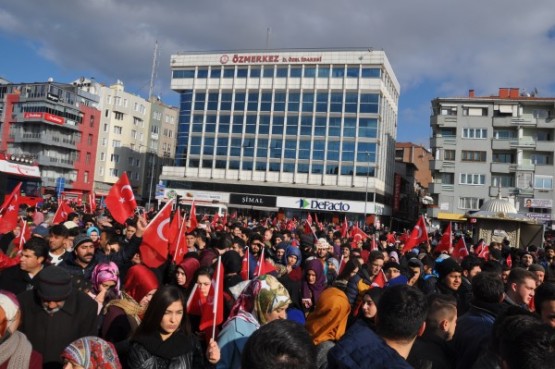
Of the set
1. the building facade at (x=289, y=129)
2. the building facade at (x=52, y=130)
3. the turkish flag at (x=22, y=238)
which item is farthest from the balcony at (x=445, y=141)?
the turkish flag at (x=22, y=238)

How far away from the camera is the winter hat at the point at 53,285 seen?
395 centimetres

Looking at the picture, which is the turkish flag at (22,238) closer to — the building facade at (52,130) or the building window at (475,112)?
the building window at (475,112)

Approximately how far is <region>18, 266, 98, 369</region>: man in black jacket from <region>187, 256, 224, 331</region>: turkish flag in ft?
3.37

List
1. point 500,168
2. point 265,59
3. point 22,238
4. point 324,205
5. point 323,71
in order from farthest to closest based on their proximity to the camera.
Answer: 1. point 265,59
2. point 323,71
3. point 324,205
4. point 500,168
5. point 22,238

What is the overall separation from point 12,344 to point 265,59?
64.2 m

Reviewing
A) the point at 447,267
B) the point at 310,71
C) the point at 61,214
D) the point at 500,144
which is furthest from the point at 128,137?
the point at 447,267

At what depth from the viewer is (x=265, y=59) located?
2562 inches

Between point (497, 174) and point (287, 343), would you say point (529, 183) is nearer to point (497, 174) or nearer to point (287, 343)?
point (497, 174)

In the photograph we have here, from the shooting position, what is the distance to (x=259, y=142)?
6406cm

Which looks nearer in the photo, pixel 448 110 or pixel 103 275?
pixel 103 275

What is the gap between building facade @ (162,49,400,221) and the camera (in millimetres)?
60969

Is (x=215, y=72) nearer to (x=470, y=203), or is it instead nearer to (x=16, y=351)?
(x=470, y=203)

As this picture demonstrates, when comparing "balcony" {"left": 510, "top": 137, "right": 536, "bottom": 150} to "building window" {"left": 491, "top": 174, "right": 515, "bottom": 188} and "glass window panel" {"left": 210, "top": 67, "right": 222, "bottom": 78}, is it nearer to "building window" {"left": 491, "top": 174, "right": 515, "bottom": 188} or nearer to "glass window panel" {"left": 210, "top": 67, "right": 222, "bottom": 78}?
"building window" {"left": 491, "top": 174, "right": 515, "bottom": 188}

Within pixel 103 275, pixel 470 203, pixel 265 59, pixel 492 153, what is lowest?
pixel 103 275
